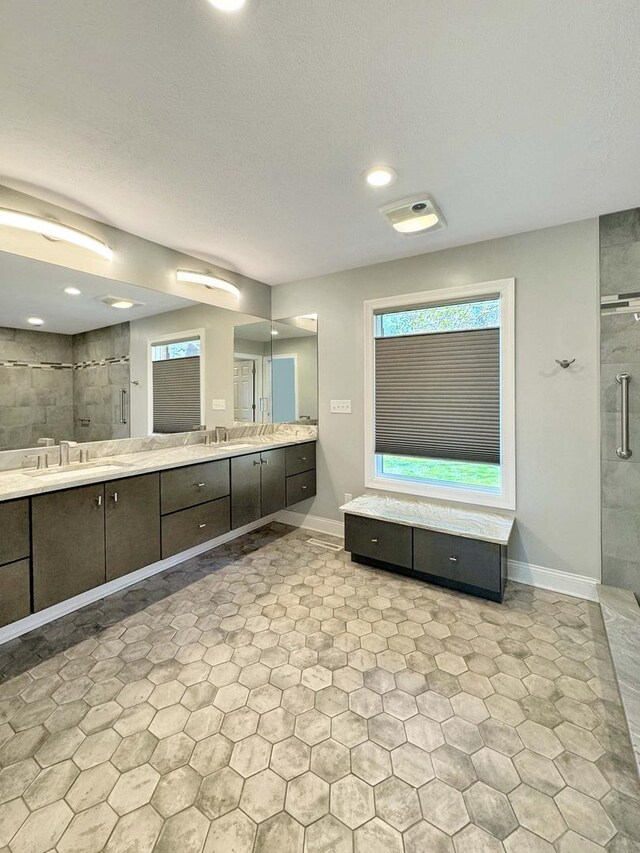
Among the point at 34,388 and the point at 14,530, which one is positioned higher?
the point at 34,388

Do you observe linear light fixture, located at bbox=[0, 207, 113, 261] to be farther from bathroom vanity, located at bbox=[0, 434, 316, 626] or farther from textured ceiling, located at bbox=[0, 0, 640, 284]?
bathroom vanity, located at bbox=[0, 434, 316, 626]

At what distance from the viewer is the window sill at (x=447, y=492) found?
2.73m

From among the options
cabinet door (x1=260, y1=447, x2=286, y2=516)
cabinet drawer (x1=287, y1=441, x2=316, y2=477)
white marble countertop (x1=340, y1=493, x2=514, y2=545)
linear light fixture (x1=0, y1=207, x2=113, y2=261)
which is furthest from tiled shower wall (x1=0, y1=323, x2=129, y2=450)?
white marble countertop (x1=340, y1=493, x2=514, y2=545)

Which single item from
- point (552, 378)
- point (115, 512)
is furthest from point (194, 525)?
point (552, 378)

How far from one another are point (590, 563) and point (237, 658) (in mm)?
2292

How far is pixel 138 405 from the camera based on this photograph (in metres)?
2.78

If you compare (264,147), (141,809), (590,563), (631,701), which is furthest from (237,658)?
(264,147)

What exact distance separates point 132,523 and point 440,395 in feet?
7.85

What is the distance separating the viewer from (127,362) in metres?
2.71

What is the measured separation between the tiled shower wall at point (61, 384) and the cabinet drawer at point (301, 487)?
1.45 m

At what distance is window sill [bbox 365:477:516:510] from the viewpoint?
2.73m

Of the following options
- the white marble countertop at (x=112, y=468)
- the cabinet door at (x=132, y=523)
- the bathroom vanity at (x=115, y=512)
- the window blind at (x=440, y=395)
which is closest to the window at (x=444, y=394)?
the window blind at (x=440, y=395)

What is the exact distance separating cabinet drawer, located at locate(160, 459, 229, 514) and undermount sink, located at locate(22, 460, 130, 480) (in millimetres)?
284

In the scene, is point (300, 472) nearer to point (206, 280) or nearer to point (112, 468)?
point (112, 468)
